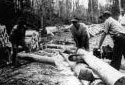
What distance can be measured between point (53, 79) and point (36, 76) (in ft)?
2.14

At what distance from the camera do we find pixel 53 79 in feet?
20.0

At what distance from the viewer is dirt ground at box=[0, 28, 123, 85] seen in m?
5.83

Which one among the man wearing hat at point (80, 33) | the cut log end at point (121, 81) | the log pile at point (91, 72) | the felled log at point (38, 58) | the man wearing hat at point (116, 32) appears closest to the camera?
the cut log end at point (121, 81)

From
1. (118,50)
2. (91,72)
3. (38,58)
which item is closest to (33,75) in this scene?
(38,58)

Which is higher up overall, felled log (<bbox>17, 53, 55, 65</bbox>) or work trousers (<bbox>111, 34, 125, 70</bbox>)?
work trousers (<bbox>111, 34, 125, 70</bbox>)

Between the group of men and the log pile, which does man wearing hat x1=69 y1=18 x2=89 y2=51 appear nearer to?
the log pile

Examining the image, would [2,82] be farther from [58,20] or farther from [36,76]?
[58,20]

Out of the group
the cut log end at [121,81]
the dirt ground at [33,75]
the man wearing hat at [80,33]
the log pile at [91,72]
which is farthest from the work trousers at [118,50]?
the cut log end at [121,81]

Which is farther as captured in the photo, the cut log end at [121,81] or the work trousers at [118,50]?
the work trousers at [118,50]

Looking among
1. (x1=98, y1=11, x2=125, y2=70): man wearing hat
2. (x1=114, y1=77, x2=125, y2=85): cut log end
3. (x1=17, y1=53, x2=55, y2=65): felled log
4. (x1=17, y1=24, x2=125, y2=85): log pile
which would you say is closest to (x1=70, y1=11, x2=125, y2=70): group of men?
(x1=98, y1=11, x2=125, y2=70): man wearing hat

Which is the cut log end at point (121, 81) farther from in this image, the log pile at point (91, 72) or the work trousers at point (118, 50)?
the work trousers at point (118, 50)

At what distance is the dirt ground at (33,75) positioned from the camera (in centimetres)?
583

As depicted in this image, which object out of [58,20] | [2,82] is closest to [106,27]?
[2,82]

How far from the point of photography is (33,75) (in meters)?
6.63
